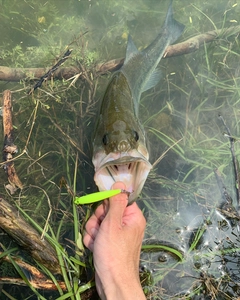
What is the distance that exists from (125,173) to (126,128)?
38 cm

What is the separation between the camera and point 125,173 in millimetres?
2322

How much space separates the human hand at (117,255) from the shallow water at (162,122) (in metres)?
0.66

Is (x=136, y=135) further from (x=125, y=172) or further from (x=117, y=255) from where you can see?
(x=117, y=255)

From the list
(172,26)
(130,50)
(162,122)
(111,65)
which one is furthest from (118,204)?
(172,26)

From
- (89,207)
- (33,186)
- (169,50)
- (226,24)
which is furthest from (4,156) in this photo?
(226,24)

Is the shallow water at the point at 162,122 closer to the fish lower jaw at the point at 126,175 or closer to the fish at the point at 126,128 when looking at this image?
the fish at the point at 126,128

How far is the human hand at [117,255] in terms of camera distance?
198cm

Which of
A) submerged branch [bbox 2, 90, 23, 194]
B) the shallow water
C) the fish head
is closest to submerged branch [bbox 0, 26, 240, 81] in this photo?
the shallow water

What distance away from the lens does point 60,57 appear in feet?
12.1

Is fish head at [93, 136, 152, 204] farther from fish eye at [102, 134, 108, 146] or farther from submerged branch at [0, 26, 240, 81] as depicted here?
submerged branch at [0, 26, 240, 81]

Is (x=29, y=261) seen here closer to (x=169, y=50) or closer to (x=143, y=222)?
(x=143, y=222)

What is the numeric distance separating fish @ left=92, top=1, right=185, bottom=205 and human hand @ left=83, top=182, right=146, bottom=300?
0.67 feet

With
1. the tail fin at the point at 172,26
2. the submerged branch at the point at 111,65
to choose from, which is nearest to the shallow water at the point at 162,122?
the submerged branch at the point at 111,65

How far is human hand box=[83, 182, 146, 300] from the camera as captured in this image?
1978 mm
